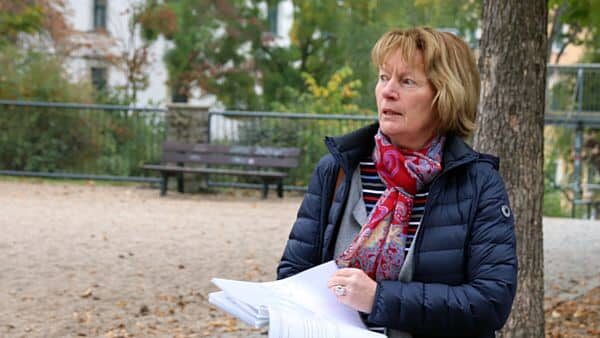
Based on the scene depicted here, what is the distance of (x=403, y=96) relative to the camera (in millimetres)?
2414

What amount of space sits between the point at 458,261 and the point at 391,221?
18cm

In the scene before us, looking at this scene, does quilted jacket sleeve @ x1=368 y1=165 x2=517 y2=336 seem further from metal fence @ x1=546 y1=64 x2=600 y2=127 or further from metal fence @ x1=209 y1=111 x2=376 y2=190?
metal fence @ x1=546 y1=64 x2=600 y2=127

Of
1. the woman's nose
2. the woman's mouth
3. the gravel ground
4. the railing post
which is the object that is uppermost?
the woman's nose

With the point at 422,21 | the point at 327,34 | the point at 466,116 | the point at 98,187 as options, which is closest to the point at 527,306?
the point at 466,116

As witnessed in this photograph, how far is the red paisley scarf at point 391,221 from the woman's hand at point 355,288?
71 mm

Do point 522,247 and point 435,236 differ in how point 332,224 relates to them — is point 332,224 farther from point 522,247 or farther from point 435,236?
point 522,247

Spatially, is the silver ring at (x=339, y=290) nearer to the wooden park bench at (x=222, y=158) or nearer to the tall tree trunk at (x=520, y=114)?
the tall tree trunk at (x=520, y=114)

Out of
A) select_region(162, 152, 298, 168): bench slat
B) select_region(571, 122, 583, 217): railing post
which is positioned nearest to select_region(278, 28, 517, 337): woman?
select_region(162, 152, 298, 168): bench slat

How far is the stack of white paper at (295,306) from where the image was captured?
2209 mm

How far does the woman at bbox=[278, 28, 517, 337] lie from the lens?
2.33m

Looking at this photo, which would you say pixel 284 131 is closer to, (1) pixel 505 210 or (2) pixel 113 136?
(2) pixel 113 136

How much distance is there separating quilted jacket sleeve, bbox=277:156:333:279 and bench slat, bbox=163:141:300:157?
13.4m

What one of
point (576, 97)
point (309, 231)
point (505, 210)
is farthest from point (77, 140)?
point (505, 210)

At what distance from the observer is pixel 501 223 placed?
2.38 m
